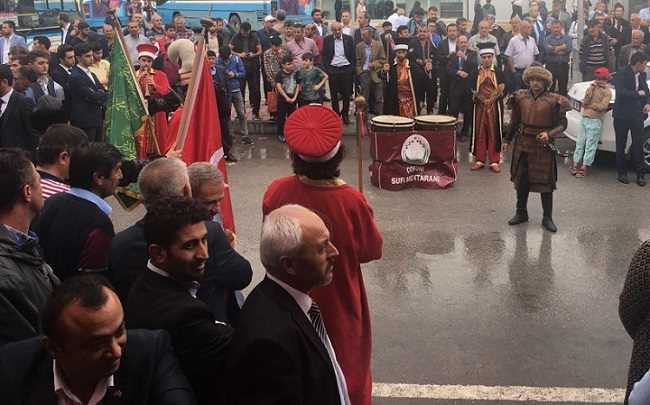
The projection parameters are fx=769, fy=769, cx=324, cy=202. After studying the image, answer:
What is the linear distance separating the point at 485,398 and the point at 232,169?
22.9ft

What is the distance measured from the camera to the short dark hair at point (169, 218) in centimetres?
278

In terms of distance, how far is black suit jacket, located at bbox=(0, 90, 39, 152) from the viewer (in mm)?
7676

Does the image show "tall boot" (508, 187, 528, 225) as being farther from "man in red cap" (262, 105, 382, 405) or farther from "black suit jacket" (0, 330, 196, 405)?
"black suit jacket" (0, 330, 196, 405)

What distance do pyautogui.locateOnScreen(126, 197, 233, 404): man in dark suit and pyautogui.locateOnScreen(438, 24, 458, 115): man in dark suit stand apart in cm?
1101

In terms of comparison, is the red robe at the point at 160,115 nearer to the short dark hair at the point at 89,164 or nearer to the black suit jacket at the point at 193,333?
the short dark hair at the point at 89,164

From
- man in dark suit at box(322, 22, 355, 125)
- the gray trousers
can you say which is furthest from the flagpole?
man in dark suit at box(322, 22, 355, 125)

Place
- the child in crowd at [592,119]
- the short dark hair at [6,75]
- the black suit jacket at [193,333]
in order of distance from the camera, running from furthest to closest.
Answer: the child in crowd at [592,119]
the short dark hair at [6,75]
the black suit jacket at [193,333]

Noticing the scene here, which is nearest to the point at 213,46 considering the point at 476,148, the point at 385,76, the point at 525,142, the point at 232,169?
the point at 385,76

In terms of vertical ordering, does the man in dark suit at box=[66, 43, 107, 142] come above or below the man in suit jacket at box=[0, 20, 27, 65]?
below

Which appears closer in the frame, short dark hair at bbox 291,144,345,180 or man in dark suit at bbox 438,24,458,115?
short dark hair at bbox 291,144,345,180

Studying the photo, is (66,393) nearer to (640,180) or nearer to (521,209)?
(521,209)

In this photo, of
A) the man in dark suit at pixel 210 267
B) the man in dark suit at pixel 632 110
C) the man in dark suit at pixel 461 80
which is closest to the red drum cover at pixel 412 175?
the man in dark suit at pixel 632 110

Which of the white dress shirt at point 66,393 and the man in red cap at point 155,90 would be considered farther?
the man in red cap at point 155,90

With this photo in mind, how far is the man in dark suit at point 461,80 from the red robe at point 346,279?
9.23 meters
